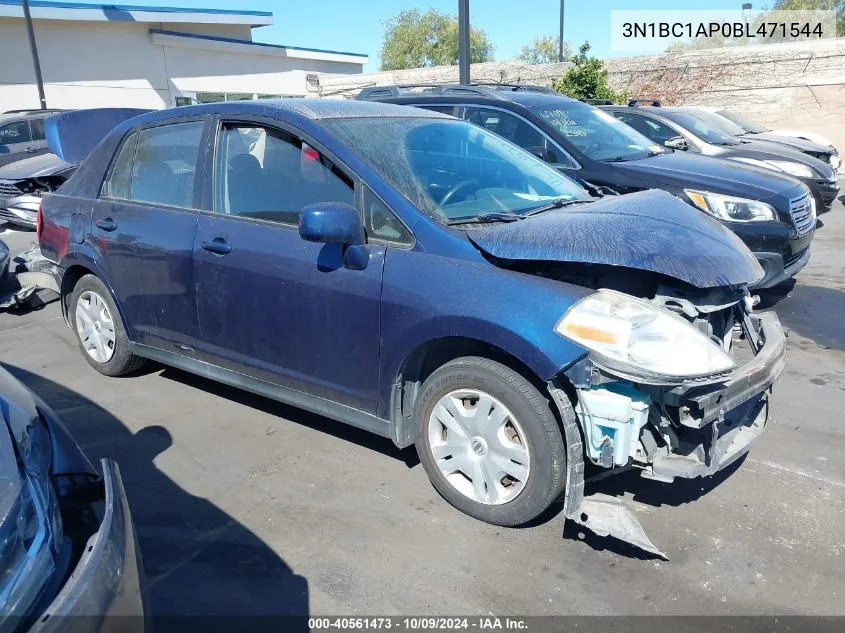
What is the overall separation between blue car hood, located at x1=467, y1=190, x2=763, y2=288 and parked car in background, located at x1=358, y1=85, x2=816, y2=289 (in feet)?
8.80

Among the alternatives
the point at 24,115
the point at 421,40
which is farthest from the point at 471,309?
the point at 421,40

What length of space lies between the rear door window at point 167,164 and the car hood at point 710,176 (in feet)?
12.6

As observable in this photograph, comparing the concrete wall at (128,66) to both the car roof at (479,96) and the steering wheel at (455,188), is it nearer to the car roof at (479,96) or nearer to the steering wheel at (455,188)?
the car roof at (479,96)

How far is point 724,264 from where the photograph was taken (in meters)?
3.15

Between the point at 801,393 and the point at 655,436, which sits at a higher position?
the point at 655,436

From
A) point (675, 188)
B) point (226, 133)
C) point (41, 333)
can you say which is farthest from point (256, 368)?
point (675, 188)

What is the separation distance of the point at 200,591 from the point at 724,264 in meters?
2.58

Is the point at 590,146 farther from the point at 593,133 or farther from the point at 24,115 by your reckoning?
the point at 24,115

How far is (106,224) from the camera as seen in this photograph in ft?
15.1

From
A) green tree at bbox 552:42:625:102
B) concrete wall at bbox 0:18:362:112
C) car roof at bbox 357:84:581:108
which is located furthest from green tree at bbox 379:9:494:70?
car roof at bbox 357:84:581:108

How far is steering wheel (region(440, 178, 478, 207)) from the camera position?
3.50 m

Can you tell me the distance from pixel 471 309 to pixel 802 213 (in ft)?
15.2

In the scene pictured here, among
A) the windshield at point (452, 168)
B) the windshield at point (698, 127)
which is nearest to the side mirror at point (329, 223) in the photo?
the windshield at point (452, 168)

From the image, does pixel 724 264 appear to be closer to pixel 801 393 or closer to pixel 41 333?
pixel 801 393
